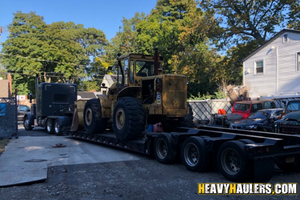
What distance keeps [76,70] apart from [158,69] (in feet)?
136

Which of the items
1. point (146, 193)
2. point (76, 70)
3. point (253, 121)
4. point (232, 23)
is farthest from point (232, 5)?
point (76, 70)

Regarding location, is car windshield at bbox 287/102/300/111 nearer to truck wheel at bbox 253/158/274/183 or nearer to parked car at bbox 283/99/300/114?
parked car at bbox 283/99/300/114

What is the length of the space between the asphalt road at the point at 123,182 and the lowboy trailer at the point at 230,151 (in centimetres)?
29

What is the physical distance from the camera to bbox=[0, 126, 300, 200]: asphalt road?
5.64 meters

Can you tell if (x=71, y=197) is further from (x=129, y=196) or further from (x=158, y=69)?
(x=158, y=69)

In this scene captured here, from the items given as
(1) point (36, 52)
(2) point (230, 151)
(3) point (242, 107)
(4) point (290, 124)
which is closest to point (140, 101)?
(2) point (230, 151)

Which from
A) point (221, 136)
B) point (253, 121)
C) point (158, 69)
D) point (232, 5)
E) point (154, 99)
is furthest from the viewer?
point (232, 5)

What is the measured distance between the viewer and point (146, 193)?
18.9 ft

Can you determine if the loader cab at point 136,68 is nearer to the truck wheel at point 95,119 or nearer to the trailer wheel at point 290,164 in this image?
the truck wheel at point 95,119

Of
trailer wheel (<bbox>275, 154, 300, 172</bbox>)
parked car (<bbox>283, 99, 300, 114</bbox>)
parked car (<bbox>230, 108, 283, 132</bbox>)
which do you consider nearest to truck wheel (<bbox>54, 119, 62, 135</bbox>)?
parked car (<bbox>230, 108, 283, 132</bbox>)

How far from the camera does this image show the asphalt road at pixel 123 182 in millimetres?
5637

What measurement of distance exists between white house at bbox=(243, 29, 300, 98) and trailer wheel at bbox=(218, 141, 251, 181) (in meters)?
14.9

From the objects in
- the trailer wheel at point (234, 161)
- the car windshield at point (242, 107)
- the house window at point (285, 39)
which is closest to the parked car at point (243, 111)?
the car windshield at point (242, 107)

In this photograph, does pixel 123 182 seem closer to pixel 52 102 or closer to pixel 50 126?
pixel 50 126
